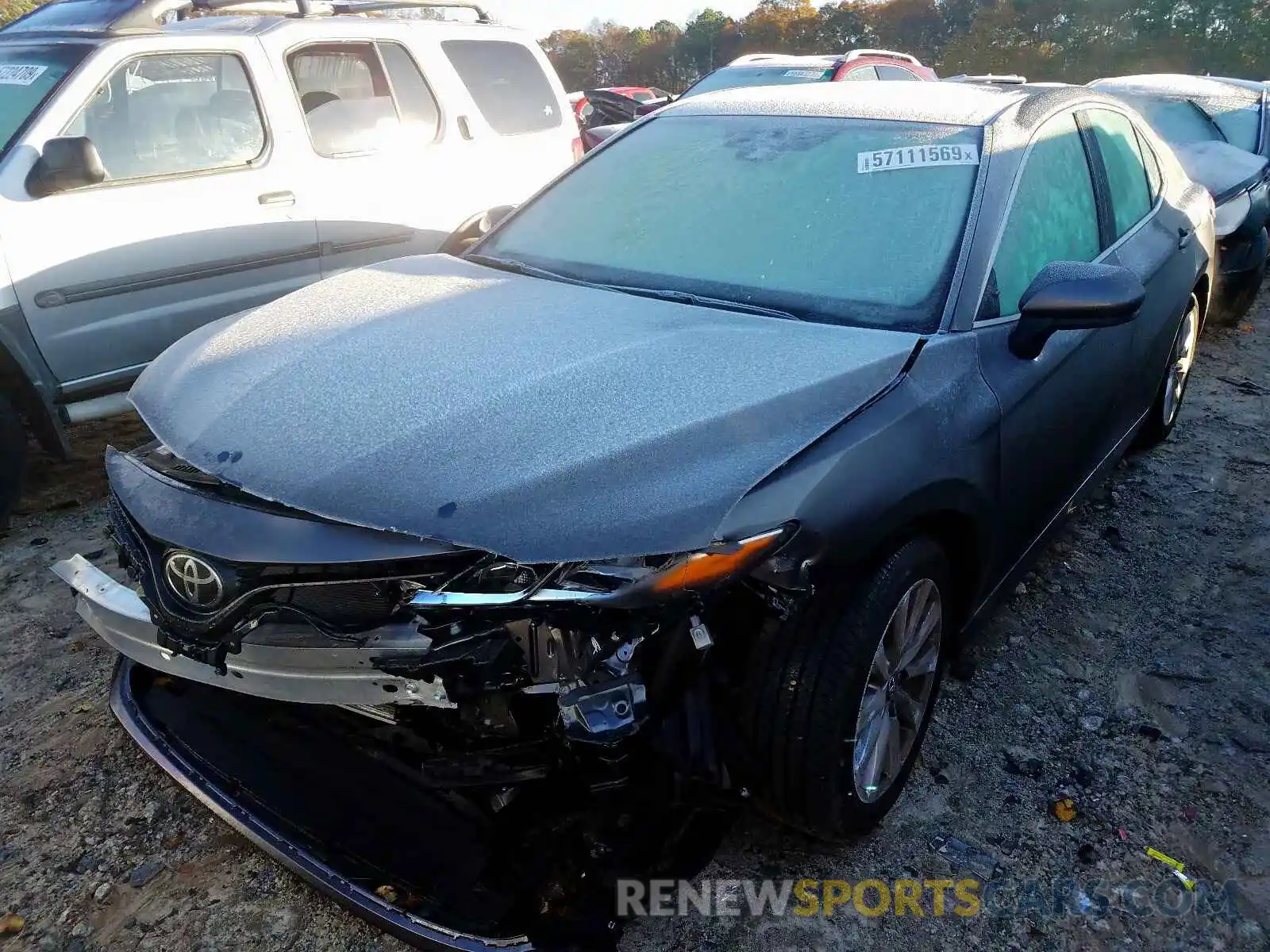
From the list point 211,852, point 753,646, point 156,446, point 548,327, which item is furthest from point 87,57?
point 753,646

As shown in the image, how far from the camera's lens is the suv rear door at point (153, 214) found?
3.70 meters

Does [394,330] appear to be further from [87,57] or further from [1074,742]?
[87,57]

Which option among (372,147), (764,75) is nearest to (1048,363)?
(372,147)

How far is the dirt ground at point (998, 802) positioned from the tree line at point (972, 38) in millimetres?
32682

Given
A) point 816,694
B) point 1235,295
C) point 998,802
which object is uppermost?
point 816,694

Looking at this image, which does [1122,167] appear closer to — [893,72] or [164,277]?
[164,277]

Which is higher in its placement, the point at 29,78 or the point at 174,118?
the point at 29,78

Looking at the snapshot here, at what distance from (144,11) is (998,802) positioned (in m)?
4.72

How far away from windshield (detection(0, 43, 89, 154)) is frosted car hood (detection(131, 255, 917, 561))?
6.85 feet

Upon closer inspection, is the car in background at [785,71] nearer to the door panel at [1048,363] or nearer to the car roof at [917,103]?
the car roof at [917,103]

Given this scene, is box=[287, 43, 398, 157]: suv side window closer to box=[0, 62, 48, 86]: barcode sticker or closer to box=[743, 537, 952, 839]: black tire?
box=[0, 62, 48, 86]: barcode sticker

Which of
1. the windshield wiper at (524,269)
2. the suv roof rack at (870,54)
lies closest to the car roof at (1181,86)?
the suv roof rack at (870,54)

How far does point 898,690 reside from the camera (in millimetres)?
2258

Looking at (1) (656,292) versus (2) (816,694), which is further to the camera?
(1) (656,292)
